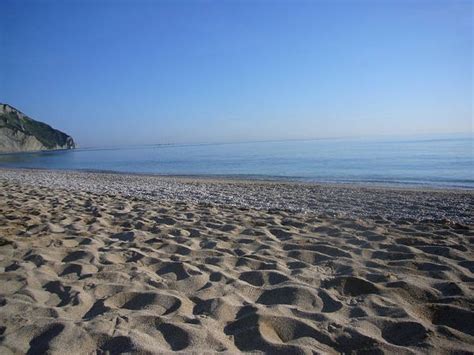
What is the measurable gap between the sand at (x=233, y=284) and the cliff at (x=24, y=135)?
117980mm

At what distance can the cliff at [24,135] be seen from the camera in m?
107

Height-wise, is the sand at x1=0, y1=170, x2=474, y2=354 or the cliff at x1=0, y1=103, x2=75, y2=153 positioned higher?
the cliff at x1=0, y1=103, x2=75, y2=153

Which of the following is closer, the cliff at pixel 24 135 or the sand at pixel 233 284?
the sand at pixel 233 284

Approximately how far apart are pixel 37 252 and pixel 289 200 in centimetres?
707

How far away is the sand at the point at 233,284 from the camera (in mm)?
2639

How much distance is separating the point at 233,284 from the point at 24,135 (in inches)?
5061

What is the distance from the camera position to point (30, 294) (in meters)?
3.37

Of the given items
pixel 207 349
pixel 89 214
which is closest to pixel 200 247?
pixel 207 349

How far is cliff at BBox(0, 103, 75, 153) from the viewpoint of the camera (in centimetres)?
10700

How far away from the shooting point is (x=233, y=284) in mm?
3662

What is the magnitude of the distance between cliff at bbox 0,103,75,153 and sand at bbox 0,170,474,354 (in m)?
118

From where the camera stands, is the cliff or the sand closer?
the sand

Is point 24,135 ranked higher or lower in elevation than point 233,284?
higher

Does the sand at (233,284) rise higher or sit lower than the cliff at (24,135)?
lower
